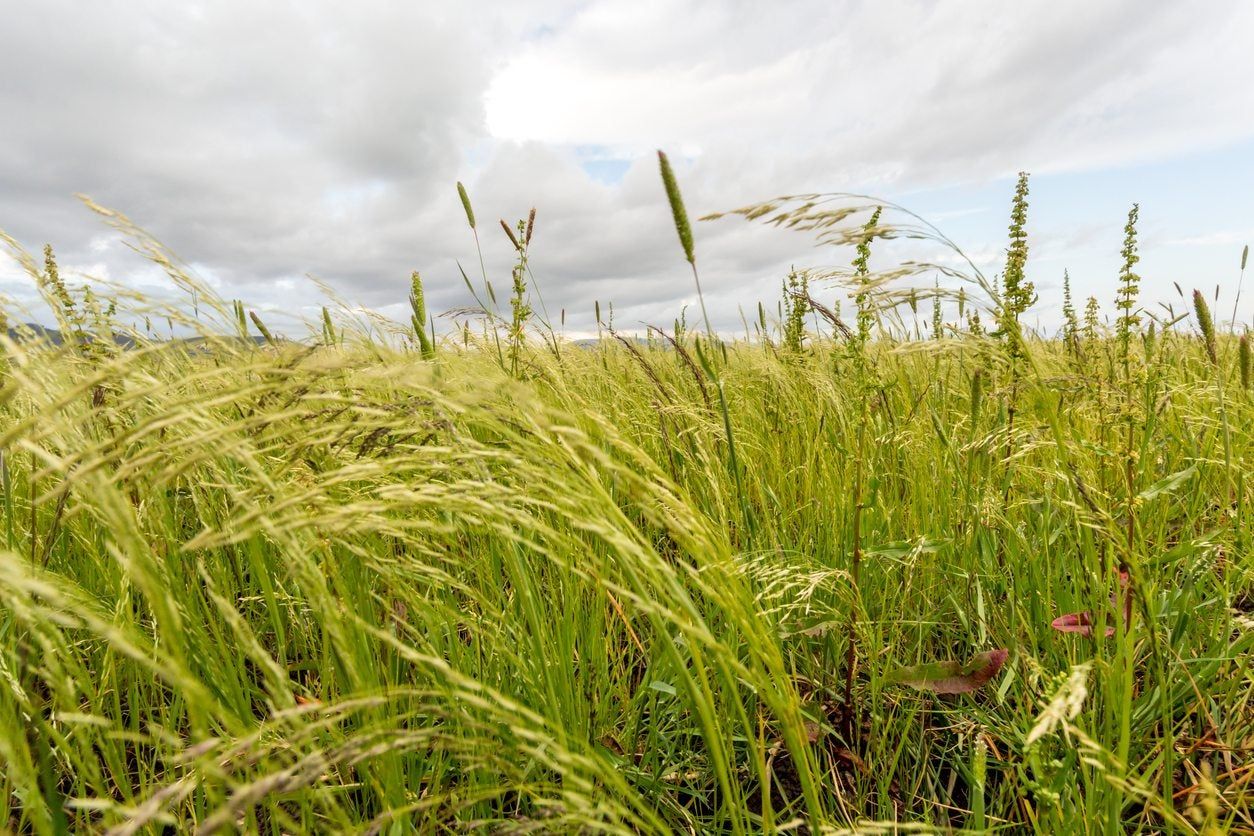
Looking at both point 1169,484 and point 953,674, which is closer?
point 953,674

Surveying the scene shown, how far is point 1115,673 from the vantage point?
1087mm

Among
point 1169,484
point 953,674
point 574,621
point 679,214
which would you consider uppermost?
point 679,214

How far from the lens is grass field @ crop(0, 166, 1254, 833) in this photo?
741 mm

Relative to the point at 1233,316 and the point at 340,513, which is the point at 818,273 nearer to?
the point at 340,513

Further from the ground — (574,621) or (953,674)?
(574,621)

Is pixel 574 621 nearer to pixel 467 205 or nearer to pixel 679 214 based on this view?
pixel 679 214

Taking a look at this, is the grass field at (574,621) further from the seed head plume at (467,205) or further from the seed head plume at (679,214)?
the seed head plume at (467,205)

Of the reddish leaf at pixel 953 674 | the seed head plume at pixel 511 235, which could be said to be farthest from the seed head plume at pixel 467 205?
the reddish leaf at pixel 953 674

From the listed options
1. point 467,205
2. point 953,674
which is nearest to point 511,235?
point 467,205

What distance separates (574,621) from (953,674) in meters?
0.77

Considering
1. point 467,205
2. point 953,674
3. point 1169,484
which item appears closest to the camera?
point 953,674

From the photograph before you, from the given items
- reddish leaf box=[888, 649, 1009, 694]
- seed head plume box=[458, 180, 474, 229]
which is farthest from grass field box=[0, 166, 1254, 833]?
seed head plume box=[458, 180, 474, 229]

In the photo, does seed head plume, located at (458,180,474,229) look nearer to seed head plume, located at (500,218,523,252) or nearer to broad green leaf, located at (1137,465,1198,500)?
seed head plume, located at (500,218,523,252)

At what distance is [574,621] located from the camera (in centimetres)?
134
